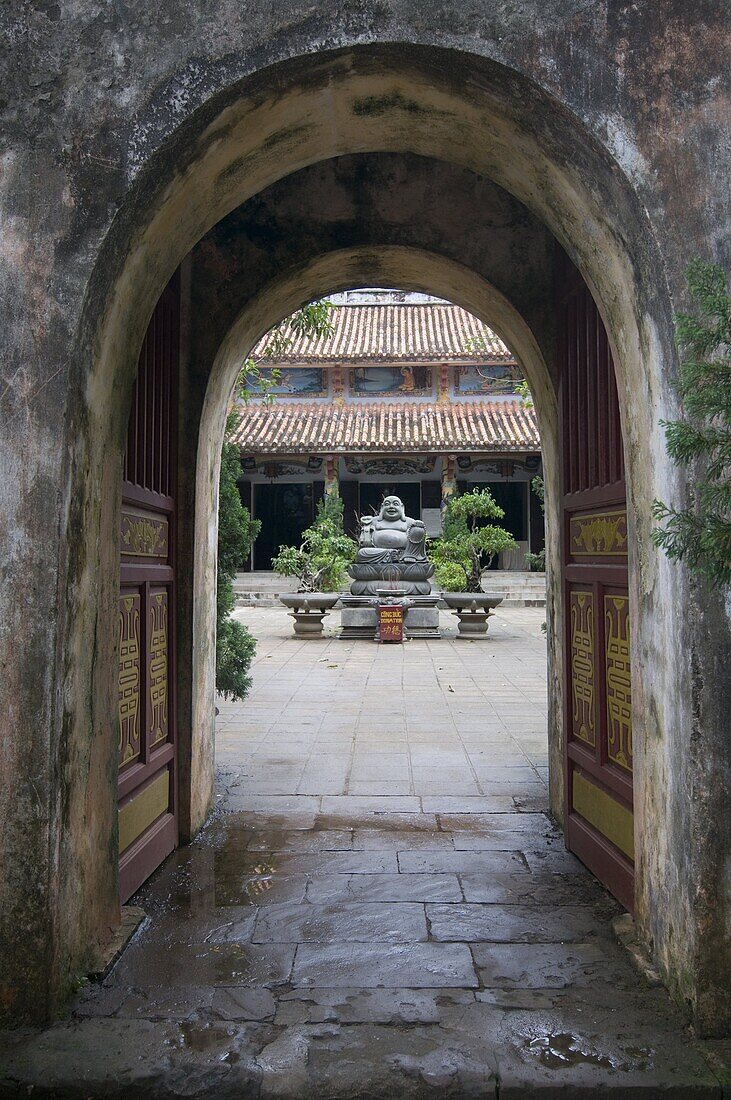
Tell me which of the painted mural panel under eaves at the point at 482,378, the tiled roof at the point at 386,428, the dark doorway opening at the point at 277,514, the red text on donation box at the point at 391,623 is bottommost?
the red text on donation box at the point at 391,623

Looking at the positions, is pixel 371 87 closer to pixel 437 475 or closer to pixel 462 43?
pixel 462 43

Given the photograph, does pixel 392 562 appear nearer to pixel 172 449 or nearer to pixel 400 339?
pixel 400 339

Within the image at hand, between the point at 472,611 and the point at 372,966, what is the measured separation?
12155 millimetres

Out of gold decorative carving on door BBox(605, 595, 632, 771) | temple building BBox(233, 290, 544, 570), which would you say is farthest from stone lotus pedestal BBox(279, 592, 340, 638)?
gold decorative carving on door BBox(605, 595, 632, 771)

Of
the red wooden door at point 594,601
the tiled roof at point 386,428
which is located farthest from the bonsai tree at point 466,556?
the red wooden door at point 594,601

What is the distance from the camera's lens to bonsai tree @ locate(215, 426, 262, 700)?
5.72 metres

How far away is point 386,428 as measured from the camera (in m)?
23.8

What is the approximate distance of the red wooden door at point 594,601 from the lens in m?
3.48

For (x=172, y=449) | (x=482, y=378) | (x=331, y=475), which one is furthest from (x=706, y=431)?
(x=482, y=378)

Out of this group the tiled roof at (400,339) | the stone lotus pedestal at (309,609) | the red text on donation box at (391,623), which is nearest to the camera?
the red text on donation box at (391,623)

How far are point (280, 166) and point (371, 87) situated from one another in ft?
2.07

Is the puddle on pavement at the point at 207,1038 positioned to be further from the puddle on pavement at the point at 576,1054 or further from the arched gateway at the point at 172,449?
the puddle on pavement at the point at 576,1054

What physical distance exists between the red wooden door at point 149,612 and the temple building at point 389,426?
18.7 m

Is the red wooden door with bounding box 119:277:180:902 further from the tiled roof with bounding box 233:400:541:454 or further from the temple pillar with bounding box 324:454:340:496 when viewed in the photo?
the temple pillar with bounding box 324:454:340:496
